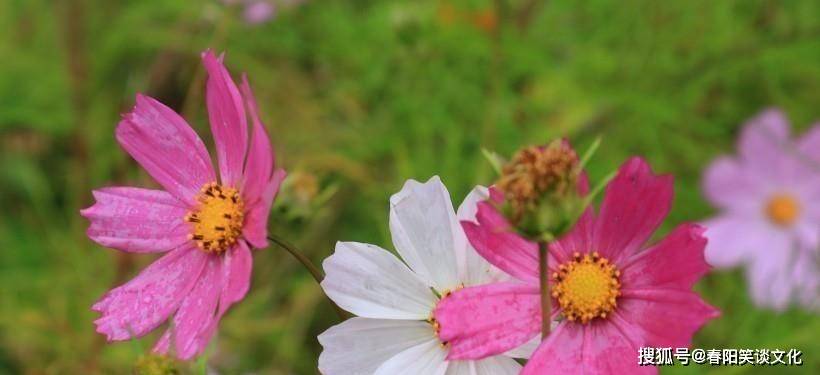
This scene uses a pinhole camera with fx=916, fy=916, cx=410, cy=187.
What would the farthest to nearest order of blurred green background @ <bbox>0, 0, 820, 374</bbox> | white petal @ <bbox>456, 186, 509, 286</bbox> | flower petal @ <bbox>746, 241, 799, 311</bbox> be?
blurred green background @ <bbox>0, 0, 820, 374</bbox>, flower petal @ <bbox>746, 241, 799, 311</bbox>, white petal @ <bbox>456, 186, 509, 286</bbox>

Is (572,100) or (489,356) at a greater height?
(572,100)

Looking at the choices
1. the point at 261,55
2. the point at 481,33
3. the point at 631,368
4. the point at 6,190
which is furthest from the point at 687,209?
the point at 6,190

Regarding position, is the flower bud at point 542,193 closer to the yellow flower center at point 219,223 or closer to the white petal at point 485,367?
the white petal at point 485,367

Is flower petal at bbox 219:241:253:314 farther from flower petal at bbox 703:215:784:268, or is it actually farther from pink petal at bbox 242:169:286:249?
flower petal at bbox 703:215:784:268

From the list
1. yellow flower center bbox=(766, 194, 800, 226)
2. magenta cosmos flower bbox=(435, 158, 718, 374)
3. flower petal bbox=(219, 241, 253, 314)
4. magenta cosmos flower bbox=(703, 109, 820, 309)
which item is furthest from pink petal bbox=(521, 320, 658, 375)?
yellow flower center bbox=(766, 194, 800, 226)

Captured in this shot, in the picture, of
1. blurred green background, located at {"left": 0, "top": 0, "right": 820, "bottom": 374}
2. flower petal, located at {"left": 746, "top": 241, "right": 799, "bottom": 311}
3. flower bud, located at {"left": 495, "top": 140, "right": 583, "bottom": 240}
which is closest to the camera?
flower bud, located at {"left": 495, "top": 140, "right": 583, "bottom": 240}

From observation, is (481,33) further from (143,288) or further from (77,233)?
(143,288)

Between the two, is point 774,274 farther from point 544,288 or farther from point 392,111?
point 544,288
